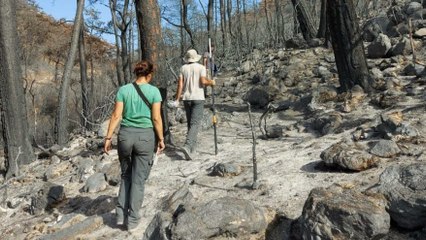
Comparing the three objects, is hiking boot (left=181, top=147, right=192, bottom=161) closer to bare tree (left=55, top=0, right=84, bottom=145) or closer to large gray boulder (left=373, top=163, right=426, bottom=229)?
large gray boulder (left=373, top=163, right=426, bottom=229)

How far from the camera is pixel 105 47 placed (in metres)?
38.3

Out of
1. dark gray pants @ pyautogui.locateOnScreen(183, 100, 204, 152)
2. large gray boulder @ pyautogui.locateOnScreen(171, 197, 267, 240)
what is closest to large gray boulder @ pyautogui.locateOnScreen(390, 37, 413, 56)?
dark gray pants @ pyautogui.locateOnScreen(183, 100, 204, 152)

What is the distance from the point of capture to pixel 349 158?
5.01m

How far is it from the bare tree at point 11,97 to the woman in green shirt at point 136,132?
451cm

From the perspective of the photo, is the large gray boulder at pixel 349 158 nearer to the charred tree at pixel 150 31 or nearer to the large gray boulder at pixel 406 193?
the large gray boulder at pixel 406 193

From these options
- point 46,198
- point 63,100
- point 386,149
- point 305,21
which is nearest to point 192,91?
point 46,198

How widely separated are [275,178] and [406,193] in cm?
176

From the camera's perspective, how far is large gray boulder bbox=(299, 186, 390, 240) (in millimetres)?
3562

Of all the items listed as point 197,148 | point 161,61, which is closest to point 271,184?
point 197,148

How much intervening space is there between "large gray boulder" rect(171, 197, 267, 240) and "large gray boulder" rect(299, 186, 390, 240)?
1.62ft

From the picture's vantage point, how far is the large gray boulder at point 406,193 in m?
3.75

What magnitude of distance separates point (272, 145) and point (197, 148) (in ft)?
4.21

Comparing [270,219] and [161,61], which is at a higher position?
[161,61]

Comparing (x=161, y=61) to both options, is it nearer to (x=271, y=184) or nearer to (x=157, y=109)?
(x=157, y=109)
